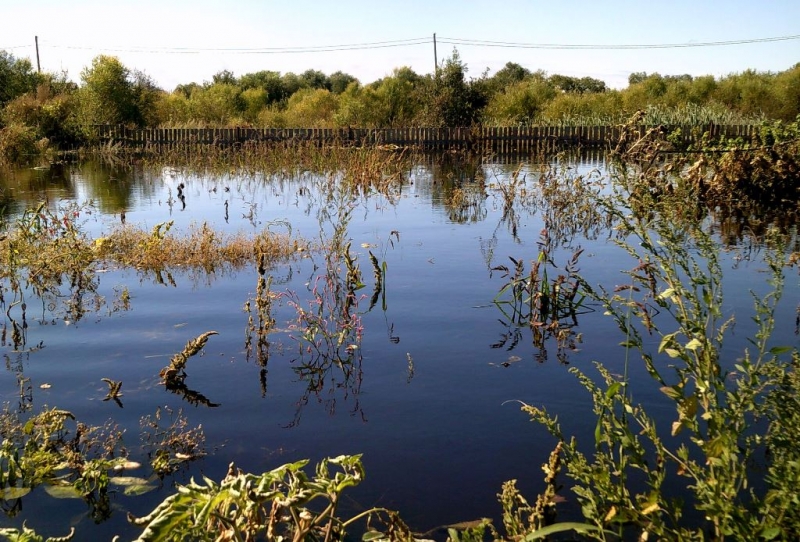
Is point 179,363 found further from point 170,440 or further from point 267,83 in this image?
point 267,83

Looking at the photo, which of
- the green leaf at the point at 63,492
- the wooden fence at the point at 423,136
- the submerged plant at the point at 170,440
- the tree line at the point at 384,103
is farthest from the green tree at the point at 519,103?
the green leaf at the point at 63,492

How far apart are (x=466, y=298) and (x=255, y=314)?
199 centimetres

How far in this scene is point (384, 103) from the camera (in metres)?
40.5

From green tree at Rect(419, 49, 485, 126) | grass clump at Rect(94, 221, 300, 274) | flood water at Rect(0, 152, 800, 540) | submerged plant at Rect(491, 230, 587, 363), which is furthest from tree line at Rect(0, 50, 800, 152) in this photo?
submerged plant at Rect(491, 230, 587, 363)

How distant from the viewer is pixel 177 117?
124 feet

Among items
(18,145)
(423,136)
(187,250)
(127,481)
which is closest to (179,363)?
(127,481)

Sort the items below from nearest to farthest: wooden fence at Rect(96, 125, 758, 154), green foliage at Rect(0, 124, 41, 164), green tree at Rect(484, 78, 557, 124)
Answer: green foliage at Rect(0, 124, 41, 164)
wooden fence at Rect(96, 125, 758, 154)
green tree at Rect(484, 78, 557, 124)

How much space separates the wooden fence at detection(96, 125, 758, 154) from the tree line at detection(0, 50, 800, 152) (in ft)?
5.47

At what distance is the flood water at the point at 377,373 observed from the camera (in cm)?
393

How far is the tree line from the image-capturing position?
30672 millimetres

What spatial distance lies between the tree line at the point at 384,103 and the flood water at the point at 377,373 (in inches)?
776

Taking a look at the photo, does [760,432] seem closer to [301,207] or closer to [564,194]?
[564,194]

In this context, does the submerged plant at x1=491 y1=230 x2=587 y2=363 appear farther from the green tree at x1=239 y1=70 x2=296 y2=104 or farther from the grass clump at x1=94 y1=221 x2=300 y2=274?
the green tree at x1=239 y1=70 x2=296 y2=104

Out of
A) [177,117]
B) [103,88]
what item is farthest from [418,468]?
[177,117]
